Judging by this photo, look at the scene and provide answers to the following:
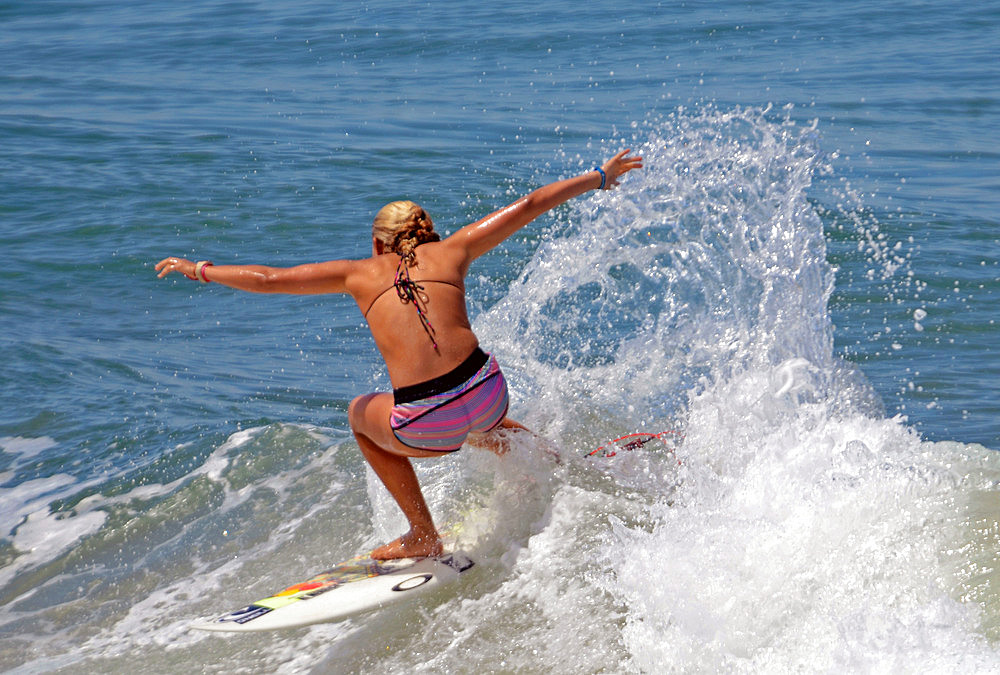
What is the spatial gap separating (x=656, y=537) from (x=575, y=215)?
6087mm

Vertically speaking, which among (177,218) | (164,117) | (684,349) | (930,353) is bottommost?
(930,353)

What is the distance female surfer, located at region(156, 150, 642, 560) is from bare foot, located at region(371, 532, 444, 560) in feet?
0.05

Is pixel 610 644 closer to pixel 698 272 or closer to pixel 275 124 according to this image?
pixel 698 272

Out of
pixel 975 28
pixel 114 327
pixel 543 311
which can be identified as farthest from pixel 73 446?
pixel 975 28

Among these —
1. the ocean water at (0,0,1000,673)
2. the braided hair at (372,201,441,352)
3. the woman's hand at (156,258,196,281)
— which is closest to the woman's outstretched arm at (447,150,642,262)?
the braided hair at (372,201,441,352)

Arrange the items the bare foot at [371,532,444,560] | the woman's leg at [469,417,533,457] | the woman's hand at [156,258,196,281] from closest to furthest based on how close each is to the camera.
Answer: the woman's hand at [156,258,196,281]
the bare foot at [371,532,444,560]
the woman's leg at [469,417,533,457]

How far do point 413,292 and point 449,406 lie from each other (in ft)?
1.68

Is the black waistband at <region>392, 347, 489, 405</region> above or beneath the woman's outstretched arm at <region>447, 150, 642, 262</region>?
beneath

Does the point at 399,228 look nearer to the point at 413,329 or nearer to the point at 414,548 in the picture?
the point at 413,329

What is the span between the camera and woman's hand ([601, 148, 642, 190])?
17.3 feet

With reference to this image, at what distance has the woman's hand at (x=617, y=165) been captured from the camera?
5.28m

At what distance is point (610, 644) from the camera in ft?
13.6

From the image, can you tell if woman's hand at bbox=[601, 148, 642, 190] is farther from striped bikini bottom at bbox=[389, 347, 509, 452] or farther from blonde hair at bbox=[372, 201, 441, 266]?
striped bikini bottom at bbox=[389, 347, 509, 452]

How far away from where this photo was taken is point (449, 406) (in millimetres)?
4480
